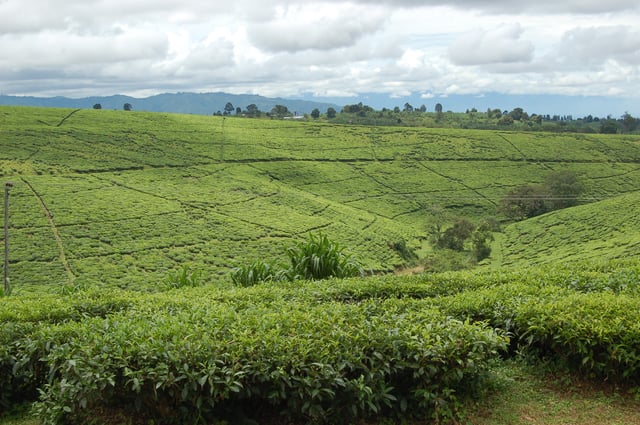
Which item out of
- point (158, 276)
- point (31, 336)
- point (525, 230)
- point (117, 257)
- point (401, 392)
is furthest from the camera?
point (525, 230)

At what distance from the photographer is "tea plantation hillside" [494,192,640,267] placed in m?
41.4

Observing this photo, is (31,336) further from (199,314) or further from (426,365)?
(426,365)

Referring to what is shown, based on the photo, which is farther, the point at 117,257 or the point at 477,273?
the point at 117,257

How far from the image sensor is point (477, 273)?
317 inches

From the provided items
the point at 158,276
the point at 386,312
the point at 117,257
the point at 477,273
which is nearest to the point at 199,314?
the point at 386,312

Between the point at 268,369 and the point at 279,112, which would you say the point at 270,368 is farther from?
the point at 279,112

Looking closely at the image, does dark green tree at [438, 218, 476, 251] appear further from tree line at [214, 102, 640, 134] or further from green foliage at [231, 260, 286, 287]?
tree line at [214, 102, 640, 134]

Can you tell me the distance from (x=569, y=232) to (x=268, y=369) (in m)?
48.4

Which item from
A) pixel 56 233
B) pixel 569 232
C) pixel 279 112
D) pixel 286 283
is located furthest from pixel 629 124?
pixel 286 283

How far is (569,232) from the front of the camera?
47750 mm

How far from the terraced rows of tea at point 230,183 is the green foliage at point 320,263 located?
22519mm

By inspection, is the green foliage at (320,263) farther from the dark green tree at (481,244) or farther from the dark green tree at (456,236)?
the dark green tree at (456,236)

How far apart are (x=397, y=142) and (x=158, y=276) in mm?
47465

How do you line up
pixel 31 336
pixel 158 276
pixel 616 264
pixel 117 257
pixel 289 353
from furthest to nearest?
pixel 117 257 → pixel 158 276 → pixel 616 264 → pixel 31 336 → pixel 289 353
